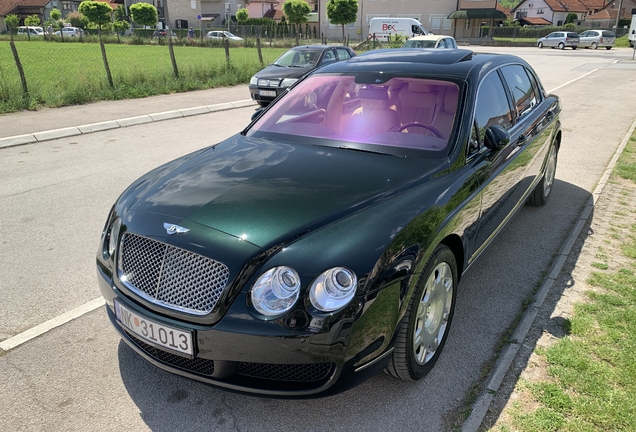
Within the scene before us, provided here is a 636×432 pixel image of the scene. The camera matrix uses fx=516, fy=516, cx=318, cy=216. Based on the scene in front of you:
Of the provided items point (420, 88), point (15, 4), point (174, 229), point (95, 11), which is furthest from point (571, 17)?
point (174, 229)

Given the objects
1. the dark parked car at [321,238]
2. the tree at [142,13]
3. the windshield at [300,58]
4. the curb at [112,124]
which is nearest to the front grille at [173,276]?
the dark parked car at [321,238]

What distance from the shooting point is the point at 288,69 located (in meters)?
13.9

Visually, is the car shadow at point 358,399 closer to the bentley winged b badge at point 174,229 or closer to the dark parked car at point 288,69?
the bentley winged b badge at point 174,229

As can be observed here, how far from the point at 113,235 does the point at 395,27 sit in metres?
41.4

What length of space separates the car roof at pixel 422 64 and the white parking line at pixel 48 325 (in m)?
2.63

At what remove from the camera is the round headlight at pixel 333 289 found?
2.31 m

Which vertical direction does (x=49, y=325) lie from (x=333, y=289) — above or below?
below

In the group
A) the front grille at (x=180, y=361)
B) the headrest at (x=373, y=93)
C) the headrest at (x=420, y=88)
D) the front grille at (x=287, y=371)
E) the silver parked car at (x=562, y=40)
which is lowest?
the silver parked car at (x=562, y=40)

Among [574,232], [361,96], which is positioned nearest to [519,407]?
[361,96]

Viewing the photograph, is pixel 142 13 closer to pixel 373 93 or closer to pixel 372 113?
pixel 373 93

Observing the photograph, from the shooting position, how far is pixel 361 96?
391 cm

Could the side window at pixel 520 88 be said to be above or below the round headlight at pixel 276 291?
above

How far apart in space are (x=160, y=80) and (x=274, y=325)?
573 inches

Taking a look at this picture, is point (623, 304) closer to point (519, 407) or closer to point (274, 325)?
point (519, 407)
